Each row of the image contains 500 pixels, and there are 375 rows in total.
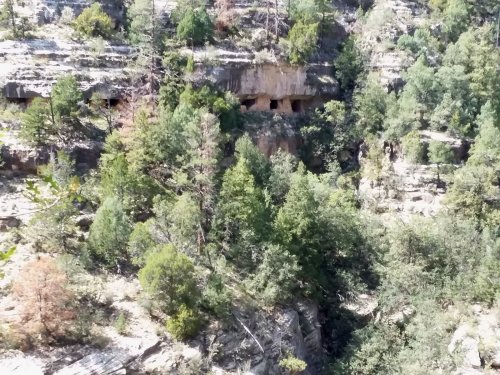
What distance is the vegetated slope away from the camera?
28.9 meters

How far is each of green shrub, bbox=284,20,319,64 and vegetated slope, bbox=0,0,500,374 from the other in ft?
0.70

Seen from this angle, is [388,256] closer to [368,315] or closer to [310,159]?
[368,315]

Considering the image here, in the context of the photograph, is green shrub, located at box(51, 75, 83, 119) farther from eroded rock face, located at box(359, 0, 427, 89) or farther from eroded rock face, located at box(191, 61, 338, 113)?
eroded rock face, located at box(359, 0, 427, 89)

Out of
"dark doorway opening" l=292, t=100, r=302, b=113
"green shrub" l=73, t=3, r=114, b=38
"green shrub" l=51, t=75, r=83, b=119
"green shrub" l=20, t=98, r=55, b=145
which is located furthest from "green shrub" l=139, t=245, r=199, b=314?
"dark doorway opening" l=292, t=100, r=302, b=113

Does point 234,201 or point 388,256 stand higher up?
point 234,201

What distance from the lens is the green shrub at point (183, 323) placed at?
28156 mm

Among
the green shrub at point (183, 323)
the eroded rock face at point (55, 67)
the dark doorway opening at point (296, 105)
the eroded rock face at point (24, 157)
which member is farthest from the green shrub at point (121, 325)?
the dark doorway opening at point (296, 105)

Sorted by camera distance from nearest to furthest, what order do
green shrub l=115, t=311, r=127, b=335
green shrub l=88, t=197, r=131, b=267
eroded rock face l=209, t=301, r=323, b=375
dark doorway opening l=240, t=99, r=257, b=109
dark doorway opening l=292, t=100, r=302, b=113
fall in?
green shrub l=115, t=311, r=127, b=335 < eroded rock face l=209, t=301, r=323, b=375 < green shrub l=88, t=197, r=131, b=267 < dark doorway opening l=240, t=99, r=257, b=109 < dark doorway opening l=292, t=100, r=302, b=113

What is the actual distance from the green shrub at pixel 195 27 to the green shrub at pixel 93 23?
6.29m

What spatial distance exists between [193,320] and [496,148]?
1073 inches

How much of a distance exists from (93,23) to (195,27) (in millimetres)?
8735

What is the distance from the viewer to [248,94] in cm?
5016

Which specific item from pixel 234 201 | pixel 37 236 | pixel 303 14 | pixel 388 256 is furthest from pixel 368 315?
pixel 303 14

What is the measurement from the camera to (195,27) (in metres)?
48.8
